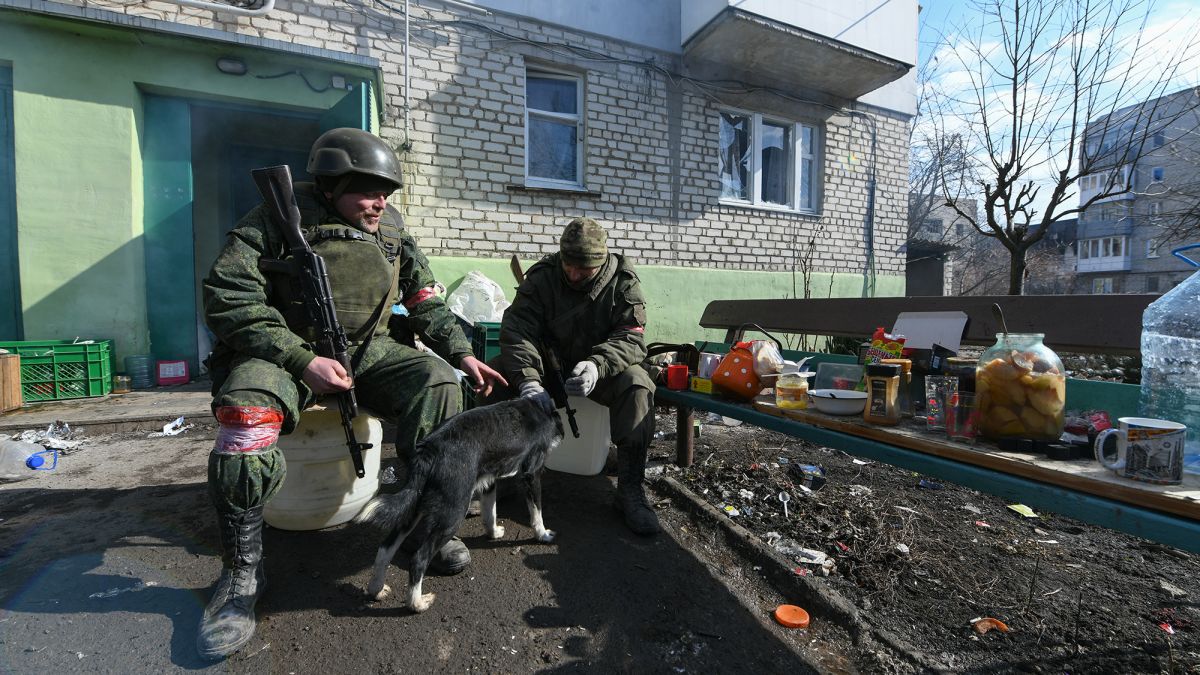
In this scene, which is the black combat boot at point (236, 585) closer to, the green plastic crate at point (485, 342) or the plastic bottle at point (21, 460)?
the green plastic crate at point (485, 342)

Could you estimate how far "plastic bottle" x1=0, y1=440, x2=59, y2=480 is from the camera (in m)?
3.18

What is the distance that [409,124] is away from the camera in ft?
21.2

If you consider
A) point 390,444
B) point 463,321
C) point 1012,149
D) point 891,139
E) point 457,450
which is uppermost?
point 891,139

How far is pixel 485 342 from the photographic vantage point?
4.21 m

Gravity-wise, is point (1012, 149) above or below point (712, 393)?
above

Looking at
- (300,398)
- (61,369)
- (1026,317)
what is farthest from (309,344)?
(61,369)

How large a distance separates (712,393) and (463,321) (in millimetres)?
3263

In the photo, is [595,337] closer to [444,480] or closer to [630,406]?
[630,406]

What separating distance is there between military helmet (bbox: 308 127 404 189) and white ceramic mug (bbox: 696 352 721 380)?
192 centimetres

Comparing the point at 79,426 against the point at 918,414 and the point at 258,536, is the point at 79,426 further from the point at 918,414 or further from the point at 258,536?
the point at 918,414

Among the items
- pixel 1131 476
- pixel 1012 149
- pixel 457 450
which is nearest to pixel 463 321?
pixel 457 450

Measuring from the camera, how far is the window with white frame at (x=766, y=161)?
8898mm

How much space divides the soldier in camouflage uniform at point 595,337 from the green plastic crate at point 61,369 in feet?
15.0

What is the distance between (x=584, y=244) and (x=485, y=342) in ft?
5.60
